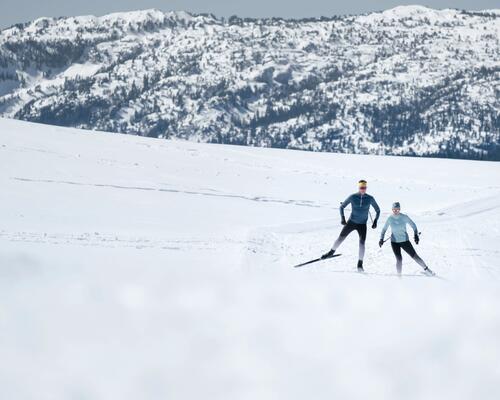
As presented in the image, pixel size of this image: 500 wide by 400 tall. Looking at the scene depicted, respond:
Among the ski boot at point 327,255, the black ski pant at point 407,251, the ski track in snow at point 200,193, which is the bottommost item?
the ski boot at point 327,255

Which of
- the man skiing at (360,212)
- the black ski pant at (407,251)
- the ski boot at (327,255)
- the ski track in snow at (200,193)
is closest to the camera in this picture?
the black ski pant at (407,251)

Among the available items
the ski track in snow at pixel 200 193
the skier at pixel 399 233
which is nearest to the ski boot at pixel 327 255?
the skier at pixel 399 233

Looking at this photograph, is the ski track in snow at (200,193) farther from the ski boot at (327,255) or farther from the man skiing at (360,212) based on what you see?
the man skiing at (360,212)

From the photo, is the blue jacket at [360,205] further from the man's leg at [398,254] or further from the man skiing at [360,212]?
the man's leg at [398,254]

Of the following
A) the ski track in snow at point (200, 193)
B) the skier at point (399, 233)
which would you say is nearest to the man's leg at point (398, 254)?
the skier at point (399, 233)

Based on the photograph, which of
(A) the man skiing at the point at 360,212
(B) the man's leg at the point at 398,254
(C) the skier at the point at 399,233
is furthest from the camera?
(A) the man skiing at the point at 360,212

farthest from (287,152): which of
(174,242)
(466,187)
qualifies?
(174,242)

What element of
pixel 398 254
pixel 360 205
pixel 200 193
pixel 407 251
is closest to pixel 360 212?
pixel 360 205

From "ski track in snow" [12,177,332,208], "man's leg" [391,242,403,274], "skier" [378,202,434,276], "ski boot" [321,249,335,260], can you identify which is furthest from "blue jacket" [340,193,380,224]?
"ski track in snow" [12,177,332,208]

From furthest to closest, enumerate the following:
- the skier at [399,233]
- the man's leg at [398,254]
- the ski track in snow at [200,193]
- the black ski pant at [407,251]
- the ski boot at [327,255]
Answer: the ski track in snow at [200,193]
the ski boot at [327,255]
the man's leg at [398,254]
the black ski pant at [407,251]
the skier at [399,233]

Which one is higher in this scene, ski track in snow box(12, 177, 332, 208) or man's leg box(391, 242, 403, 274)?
ski track in snow box(12, 177, 332, 208)

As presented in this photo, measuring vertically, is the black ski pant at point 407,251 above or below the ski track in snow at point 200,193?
below

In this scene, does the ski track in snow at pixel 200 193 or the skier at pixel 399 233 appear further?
the ski track in snow at pixel 200 193

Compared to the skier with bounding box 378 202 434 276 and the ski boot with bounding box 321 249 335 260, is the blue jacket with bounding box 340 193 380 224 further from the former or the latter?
the ski boot with bounding box 321 249 335 260
